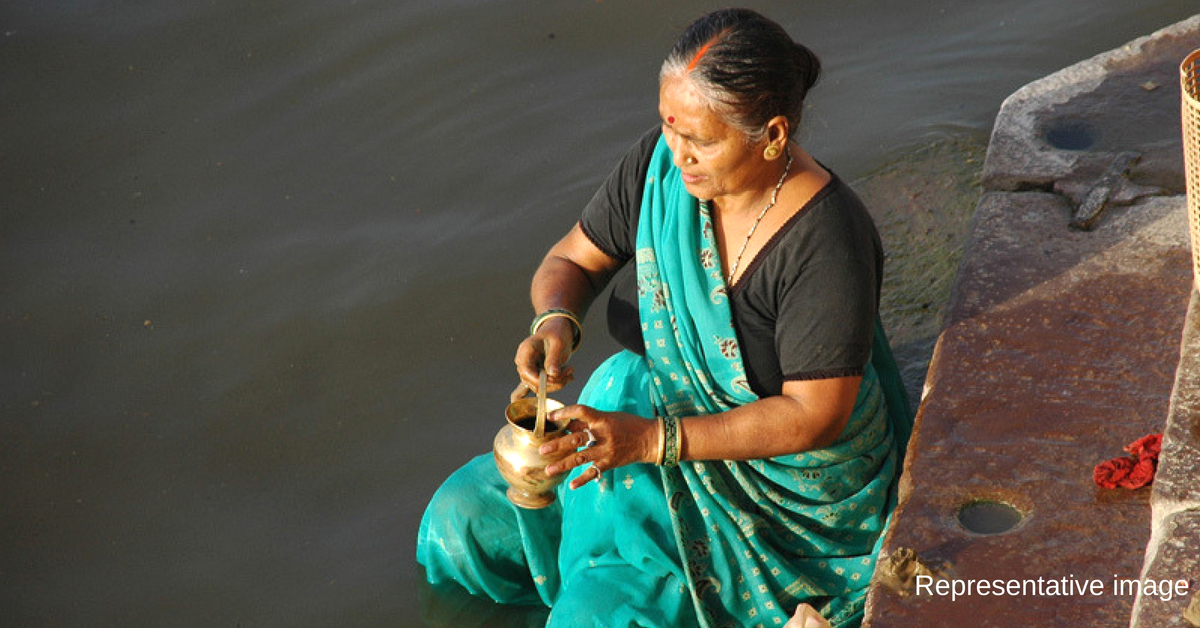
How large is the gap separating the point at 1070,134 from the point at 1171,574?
1822mm

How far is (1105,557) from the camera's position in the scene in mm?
2293

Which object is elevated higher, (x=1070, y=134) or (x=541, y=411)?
(x=1070, y=134)

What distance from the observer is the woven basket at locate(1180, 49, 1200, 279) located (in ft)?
8.09

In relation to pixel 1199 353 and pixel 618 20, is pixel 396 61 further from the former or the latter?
pixel 1199 353

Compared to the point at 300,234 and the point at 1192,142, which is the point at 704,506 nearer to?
the point at 1192,142

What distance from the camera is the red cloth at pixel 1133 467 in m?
2.38

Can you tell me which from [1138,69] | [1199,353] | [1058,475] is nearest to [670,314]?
[1058,475]

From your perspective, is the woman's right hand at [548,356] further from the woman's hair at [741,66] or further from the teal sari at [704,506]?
the woman's hair at [741,66]

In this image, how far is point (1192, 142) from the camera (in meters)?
2.50

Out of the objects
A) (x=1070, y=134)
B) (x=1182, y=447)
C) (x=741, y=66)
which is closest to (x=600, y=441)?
(x=741, y=66)

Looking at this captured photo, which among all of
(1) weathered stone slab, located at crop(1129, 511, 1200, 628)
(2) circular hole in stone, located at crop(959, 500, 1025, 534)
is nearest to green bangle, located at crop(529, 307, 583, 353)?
(2) circular hole in stone, located at crop(959, 500, 1025, 534)

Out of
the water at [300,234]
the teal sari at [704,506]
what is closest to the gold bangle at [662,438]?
the teal sari at [704,506]

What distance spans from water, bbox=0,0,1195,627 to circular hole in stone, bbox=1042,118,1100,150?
75 centimetres

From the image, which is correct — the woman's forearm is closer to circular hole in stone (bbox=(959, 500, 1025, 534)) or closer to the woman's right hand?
the woman's right hand
